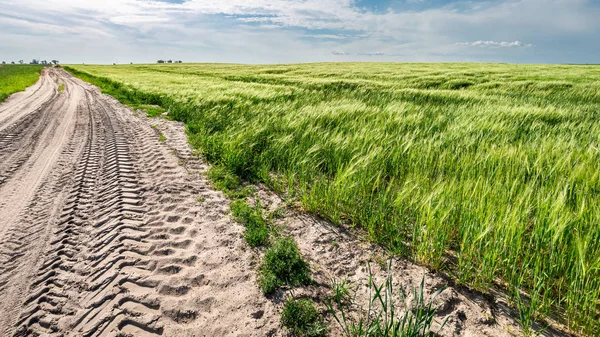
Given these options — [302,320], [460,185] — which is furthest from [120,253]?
[460,185]

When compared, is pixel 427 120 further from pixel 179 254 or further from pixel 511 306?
pixel 179 254

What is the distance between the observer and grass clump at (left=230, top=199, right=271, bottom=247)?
3.35 metres

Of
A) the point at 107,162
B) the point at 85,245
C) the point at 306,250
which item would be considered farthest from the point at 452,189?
the point at 107,162

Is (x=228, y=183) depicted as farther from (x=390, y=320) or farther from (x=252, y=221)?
(x=390, y=320)

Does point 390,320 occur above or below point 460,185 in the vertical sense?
below

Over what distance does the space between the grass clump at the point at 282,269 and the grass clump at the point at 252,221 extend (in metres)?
0.35

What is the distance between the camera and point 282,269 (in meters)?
2.80

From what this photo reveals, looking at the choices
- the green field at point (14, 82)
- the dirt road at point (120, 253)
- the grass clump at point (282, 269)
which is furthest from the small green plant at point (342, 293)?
the green field at point (14, 82)

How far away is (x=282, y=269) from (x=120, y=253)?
1.79 meters

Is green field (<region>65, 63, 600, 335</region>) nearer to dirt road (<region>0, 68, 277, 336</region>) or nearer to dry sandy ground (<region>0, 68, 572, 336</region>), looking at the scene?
dry sandy ground (<region>0, 68, 572, 336</region>)

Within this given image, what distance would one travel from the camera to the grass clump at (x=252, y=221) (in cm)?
335

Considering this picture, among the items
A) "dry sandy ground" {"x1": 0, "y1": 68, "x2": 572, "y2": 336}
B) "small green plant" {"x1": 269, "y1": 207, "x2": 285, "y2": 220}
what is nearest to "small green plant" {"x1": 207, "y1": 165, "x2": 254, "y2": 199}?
"dry sandy ground" {"x1": 0, "y1": 68, "x2": 572, "y2": 336}

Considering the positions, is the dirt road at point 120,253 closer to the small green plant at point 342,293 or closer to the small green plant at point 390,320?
the small green plant at point 342,293

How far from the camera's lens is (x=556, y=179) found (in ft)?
11.3
